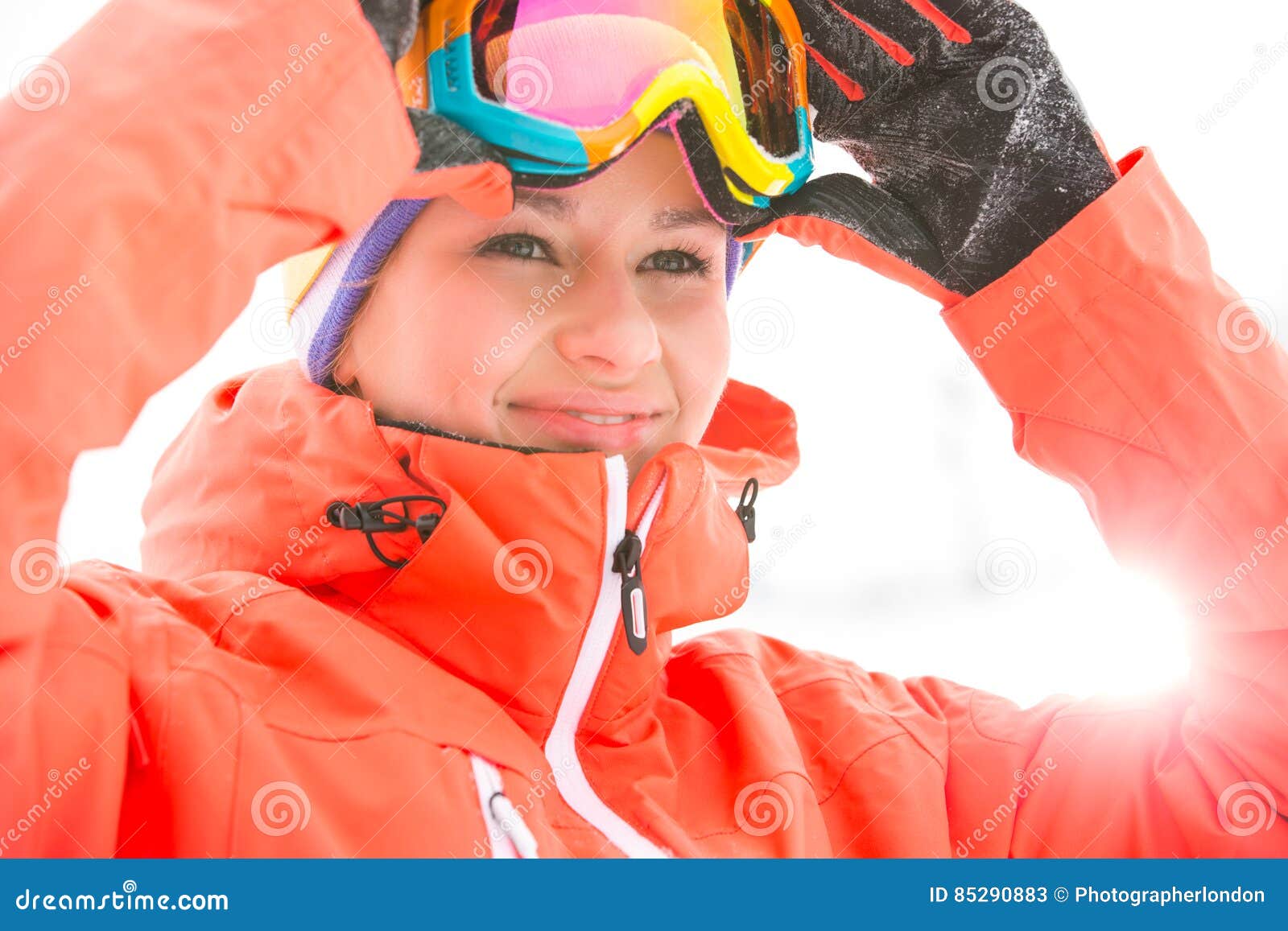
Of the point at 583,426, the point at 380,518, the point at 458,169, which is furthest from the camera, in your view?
the point at 583,426

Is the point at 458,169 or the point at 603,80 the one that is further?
the point at 603,80

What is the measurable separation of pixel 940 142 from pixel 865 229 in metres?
0.12

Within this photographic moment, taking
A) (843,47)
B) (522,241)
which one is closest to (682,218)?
(522,241)

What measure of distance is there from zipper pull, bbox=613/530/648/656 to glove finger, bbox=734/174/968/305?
0.40 meters

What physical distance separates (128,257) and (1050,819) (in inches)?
40.5

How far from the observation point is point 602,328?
1.06m

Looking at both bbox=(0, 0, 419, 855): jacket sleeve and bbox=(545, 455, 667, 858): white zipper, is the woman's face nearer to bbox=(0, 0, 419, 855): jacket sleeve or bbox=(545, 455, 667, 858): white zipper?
bbox=(545, 455, 667, 858): white zipper

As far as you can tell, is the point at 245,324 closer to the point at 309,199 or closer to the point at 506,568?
the point at 506,568

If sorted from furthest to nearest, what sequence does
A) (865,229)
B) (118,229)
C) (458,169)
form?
1. (865,229)
2. (458,169)
3. (118,229)

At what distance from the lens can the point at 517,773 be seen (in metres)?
0.99

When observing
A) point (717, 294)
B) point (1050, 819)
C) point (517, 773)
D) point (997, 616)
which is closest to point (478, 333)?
point (717, 294)

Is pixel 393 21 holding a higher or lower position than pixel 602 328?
higher

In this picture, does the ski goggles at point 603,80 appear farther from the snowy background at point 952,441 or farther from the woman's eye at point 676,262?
the snowy background at point 952,441

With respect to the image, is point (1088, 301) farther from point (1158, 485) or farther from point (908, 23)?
point (908, 23)
